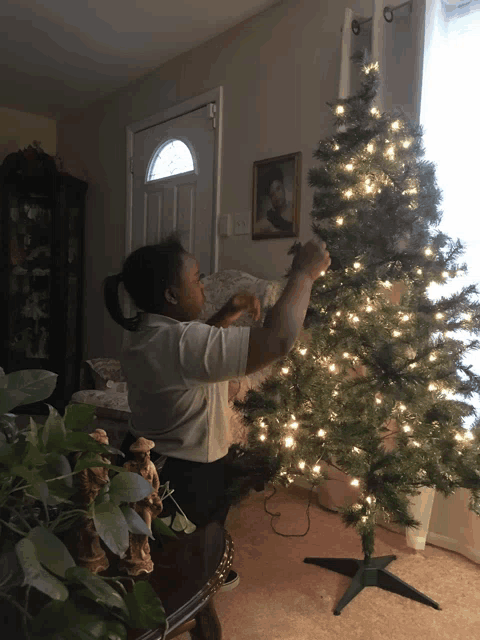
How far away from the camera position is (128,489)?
57 cm

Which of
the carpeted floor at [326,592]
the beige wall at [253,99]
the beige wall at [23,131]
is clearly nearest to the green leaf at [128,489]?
the carpeted floor at [326,592]

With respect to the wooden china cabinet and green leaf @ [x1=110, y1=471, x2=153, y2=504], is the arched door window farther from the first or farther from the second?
green leaf @ [x1=110, y1=471, x2=153, y2=504]

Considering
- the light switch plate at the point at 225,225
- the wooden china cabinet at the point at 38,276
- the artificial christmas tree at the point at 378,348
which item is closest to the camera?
the artificial christmas tree at the point at 378,348

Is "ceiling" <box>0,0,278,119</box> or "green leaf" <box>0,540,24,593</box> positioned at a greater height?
"ceiling" <box>0,0,278,119</box>

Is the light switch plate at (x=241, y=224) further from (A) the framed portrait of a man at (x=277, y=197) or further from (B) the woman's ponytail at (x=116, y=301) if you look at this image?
(B) the woman's ponytail at (x=116, y=301)

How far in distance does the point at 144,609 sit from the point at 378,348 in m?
1.11

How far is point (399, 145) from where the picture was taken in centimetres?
165

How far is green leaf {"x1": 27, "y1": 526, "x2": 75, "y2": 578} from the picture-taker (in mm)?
462

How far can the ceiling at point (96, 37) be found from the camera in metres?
2.97

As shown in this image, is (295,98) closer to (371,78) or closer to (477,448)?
(371,78)

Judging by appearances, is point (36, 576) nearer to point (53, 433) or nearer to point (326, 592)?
point (53, 433)

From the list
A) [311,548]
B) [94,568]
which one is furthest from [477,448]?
[94,568]

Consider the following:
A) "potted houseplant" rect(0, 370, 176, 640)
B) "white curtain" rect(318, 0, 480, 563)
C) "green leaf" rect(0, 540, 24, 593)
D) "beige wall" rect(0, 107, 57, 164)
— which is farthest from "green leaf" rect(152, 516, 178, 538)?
"beige wall" rect(0, 107, 57, 164)

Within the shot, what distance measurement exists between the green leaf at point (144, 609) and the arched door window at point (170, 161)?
3.24 m
